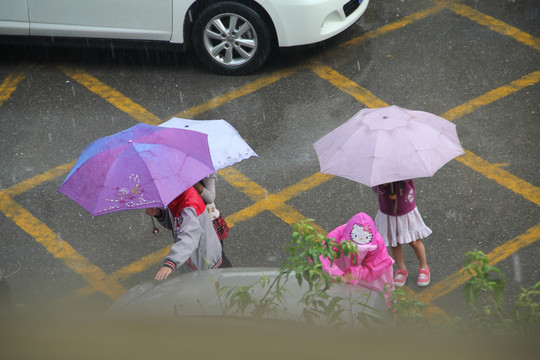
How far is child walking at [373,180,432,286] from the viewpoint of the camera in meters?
4.86

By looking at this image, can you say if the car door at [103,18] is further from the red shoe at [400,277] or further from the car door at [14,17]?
the red shoe at [400,277]

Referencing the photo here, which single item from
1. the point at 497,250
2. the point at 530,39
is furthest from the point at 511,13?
the point at 497,250

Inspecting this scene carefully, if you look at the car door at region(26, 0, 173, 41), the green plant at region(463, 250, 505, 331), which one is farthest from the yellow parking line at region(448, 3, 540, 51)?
the green plant at region(463, 250, 505, 331)

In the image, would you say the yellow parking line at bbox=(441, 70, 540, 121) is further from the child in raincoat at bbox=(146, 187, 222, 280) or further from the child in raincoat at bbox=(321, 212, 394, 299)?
the child in raincoat at bbox=(146, 187, 222, 280)

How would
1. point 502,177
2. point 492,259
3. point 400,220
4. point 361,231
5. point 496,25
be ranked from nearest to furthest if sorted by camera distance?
point 361,231 < point 400,220 < point 492,259 < point 502,177 < point 496,25

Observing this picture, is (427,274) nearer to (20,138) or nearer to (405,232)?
(405,232)

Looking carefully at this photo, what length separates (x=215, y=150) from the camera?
14.8 ft

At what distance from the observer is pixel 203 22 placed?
7.55 meters

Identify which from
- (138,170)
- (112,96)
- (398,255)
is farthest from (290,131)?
(138,170)

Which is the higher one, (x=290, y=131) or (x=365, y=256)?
(x=365, y=256)

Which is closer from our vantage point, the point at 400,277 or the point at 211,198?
the point at 211,198

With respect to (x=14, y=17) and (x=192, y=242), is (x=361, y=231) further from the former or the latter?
(x=14, y=17)

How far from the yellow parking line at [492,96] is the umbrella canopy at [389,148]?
221 centimetres

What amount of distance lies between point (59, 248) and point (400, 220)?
2624 mm
